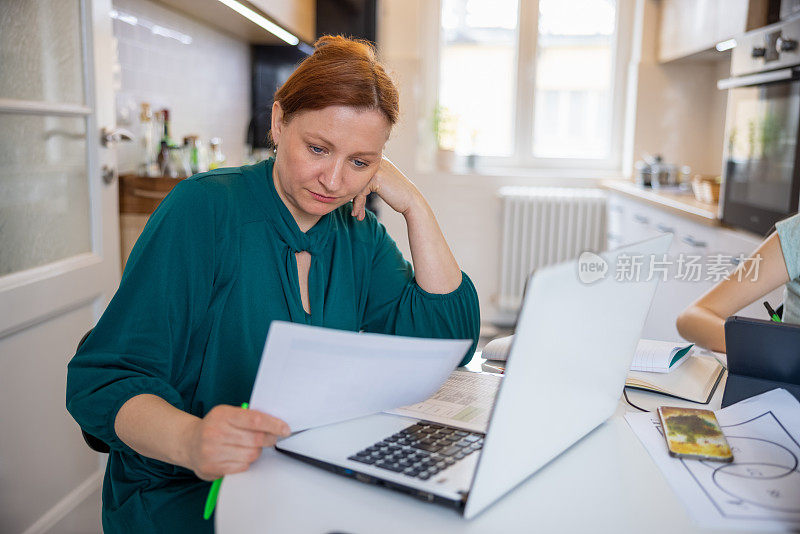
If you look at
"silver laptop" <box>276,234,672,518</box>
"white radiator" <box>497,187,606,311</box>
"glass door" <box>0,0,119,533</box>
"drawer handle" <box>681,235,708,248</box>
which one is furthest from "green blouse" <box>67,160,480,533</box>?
"white radiator" <box>497,187,606,311</box>

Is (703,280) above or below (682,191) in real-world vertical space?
below

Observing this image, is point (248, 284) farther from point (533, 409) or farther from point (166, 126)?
point (166, 126)

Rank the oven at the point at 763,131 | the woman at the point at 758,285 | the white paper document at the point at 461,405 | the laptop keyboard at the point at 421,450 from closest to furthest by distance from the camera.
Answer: the laptop keyboard at the point at 421,450 → the white paper document at the point at 461,405 → the woman at the point at 758,285 → the oven at the point at 763,131

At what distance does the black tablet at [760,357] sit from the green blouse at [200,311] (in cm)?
43

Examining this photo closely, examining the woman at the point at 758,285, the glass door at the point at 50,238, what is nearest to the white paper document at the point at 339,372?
the woman at the point at 758,285

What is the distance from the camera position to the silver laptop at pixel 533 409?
24.9 inches

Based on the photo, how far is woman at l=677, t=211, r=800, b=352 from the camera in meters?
1.51

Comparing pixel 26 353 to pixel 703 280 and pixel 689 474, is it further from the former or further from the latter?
pixel 703 280

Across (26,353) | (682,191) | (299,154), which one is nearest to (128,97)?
(26,353)

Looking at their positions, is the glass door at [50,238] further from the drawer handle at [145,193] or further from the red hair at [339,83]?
the red hair at [339,83]

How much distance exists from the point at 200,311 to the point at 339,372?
379 millimetres

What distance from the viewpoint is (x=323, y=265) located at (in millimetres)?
1187

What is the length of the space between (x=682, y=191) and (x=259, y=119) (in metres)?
2.25

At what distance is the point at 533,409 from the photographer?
69 centimetres
